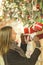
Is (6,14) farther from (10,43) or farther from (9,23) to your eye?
(10,43)

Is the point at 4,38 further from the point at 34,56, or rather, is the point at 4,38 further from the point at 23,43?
the point at 34,56

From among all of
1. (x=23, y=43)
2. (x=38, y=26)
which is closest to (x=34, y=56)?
(x=23, y=43)

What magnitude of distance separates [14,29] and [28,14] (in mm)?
187

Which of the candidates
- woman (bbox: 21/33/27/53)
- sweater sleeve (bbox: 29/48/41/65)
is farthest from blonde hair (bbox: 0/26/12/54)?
sweater sleeve (bbox: 29/48/41/65)

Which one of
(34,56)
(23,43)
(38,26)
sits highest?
(38,26)

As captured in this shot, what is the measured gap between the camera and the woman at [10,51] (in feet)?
4.81

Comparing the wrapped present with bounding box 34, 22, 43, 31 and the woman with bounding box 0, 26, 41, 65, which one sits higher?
the wrapped present with bounding box 34, 22, 43, 31

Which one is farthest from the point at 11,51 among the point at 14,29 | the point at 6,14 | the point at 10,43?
the point at 6,14

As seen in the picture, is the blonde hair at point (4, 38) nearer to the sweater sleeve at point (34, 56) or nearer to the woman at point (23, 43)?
the woman at point (23, 43)

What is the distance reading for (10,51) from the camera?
148 cm

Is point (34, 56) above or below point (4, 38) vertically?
below

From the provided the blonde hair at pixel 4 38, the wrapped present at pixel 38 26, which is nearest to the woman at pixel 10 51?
the blonde hair at pixel 4 38

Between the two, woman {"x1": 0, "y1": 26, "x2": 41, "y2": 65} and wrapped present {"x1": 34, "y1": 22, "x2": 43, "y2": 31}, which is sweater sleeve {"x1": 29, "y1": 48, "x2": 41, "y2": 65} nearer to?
woman {"x1": 0, "y1": 26, "x2": 41, "y2": 65}

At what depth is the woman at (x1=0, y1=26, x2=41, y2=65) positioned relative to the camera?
4.81ft
